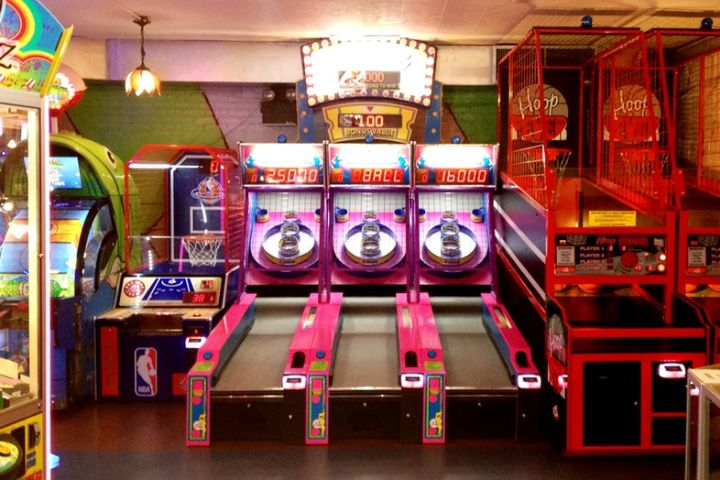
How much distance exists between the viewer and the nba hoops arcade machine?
2732mm

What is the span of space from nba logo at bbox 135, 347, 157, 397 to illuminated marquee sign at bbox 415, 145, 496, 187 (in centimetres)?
255

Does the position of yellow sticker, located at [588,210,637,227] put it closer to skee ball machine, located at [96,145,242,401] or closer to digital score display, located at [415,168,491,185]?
digital score display, located at [415,168,491,185]

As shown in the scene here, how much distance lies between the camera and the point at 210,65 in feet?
23.6

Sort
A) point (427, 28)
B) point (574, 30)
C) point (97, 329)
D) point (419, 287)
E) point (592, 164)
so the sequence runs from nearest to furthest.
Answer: point (574, 30) < point (97, 329) < point (419, 287) < point (427, 28) < point (592, 164)

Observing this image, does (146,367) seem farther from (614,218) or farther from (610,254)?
(614,218)

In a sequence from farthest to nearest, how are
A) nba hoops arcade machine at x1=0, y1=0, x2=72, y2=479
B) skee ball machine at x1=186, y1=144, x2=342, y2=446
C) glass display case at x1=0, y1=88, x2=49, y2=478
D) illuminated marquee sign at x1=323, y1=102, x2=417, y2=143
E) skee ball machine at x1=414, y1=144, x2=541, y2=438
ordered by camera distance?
illuminated marquee sign at x1=323, y1=102, x2=417, y2=143, skee ball machine at x1=414, y1=144, x2=541, y2=438, skee ball machine at x1=186, y1=144, x2=342, y2=446, glass display case at x1=0, y1=88, x2=49, y2=478, nba hoops arcade machine at x1=0, y1=0, x2=72, y2=479

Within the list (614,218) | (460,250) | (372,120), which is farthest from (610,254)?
(372,120)

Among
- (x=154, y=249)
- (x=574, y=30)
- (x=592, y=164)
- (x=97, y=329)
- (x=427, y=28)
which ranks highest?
(x=427, y=28)

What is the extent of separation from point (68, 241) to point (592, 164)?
15.9 ft

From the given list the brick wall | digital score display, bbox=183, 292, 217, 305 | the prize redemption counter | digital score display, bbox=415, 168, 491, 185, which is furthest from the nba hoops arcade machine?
the brick wall

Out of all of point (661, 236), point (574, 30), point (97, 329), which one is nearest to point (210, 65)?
point (97, 329)

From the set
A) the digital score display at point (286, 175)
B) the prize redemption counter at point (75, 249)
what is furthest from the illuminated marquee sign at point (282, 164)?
the prize redemption counter at point (75, 249)

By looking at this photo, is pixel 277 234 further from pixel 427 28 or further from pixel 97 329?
pixel 427 28

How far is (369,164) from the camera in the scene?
602cm
